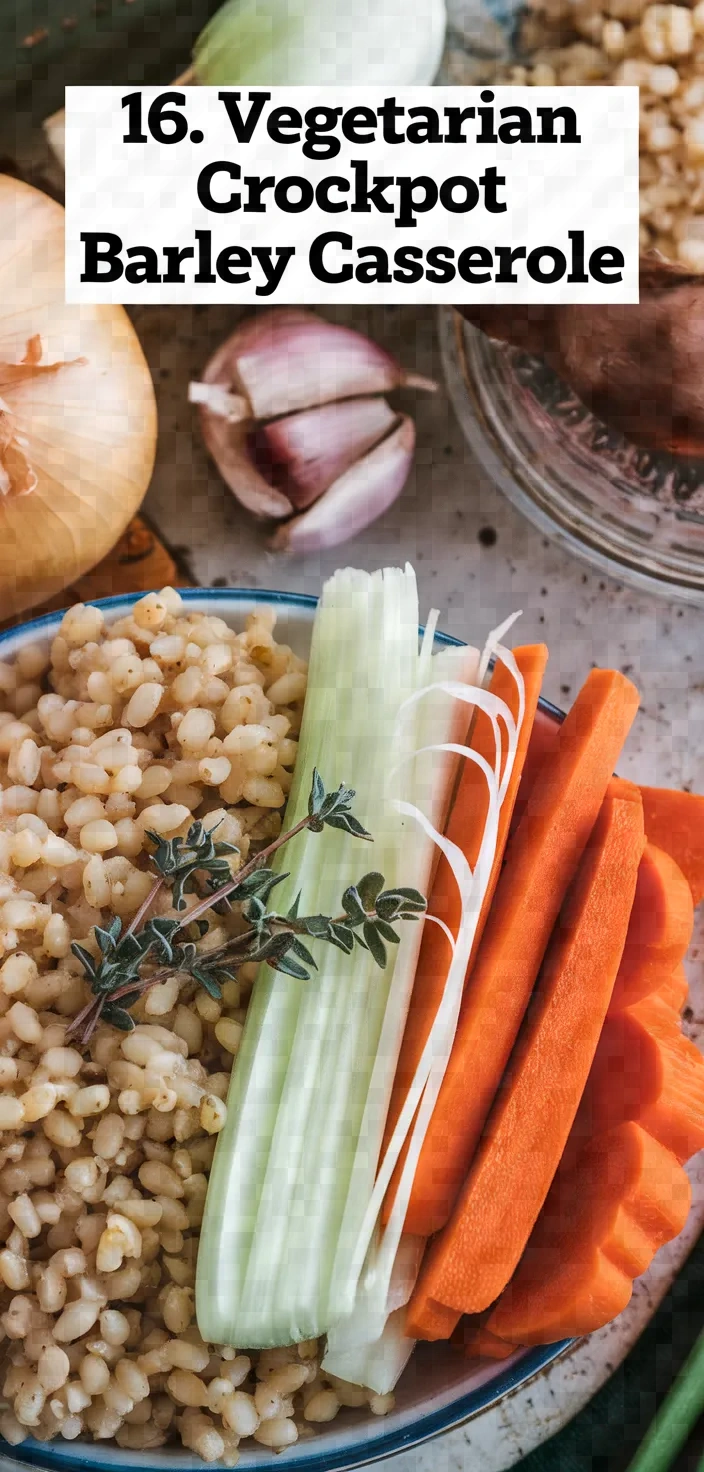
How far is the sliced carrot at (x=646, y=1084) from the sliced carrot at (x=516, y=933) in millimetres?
74

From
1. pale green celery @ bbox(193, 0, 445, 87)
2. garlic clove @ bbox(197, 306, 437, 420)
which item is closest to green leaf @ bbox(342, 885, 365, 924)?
garlic clove @ bbox(197, 306, 437, 420)

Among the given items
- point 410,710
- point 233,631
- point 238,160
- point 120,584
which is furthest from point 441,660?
point 238,160

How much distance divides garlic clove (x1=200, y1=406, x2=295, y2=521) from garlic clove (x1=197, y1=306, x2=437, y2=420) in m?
0.02

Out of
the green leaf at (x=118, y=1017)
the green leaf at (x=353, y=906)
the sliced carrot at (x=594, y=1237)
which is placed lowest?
the sliced carrot at (x=594, y=1237)

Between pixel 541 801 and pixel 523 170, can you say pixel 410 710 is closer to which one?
pixel 541 801

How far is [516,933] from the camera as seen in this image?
2.17ft

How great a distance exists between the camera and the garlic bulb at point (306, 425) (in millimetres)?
883

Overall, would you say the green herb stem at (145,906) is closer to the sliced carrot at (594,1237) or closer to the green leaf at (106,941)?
the green leaf at (106,941)

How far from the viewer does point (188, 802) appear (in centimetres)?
68

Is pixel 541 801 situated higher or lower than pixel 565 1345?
higher

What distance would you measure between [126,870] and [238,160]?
0.56 meters

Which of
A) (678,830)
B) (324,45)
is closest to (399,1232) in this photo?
(678,830)

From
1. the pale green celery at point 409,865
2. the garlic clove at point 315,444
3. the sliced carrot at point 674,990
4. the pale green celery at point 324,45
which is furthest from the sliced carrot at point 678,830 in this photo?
the pale green celery at point 324,45

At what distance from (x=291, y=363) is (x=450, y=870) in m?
0.46
